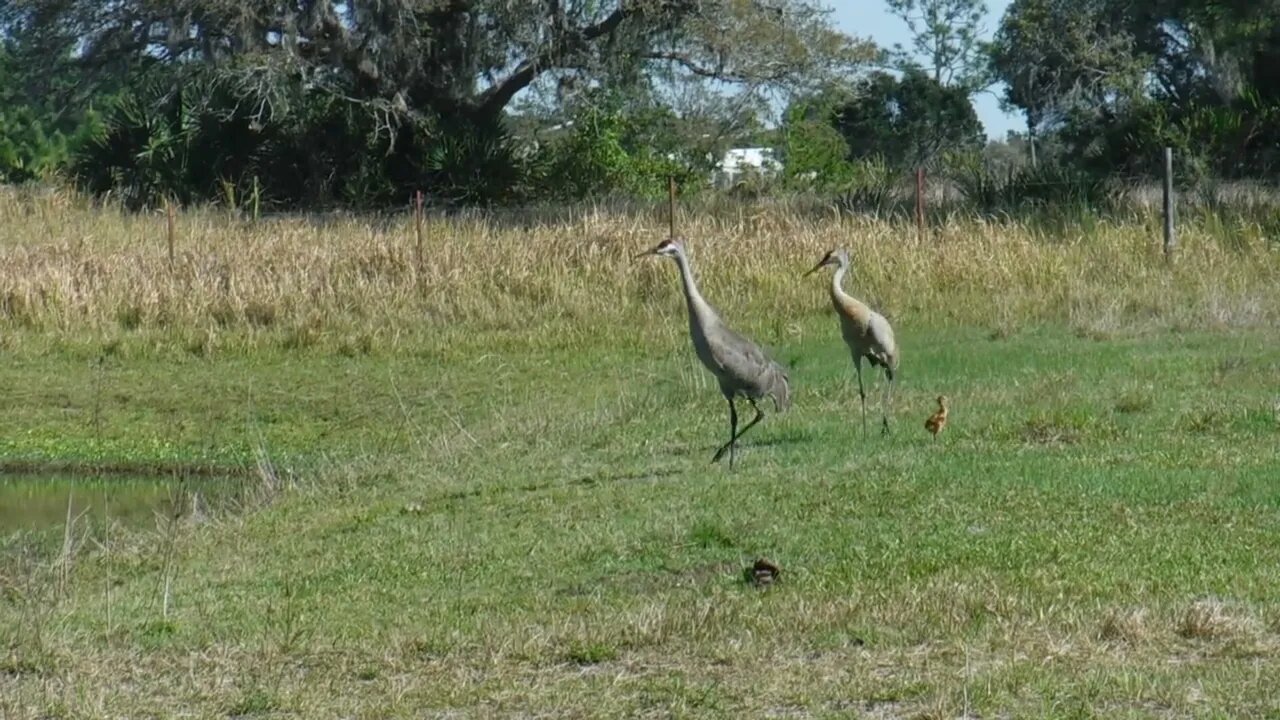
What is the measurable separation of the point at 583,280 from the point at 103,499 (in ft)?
31.8

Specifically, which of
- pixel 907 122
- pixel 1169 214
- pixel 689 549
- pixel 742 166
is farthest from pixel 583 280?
pixel 907 122

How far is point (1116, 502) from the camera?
10461 mm

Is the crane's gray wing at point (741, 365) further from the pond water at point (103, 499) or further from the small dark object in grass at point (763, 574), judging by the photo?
the small dark object in grass at point (763, 574)

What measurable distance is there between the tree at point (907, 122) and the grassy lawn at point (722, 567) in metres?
40.0

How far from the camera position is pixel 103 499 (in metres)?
15.9

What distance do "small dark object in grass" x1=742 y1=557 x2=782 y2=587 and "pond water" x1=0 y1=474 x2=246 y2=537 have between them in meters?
5.54

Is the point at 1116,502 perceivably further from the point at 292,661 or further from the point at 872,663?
the point at 292,661

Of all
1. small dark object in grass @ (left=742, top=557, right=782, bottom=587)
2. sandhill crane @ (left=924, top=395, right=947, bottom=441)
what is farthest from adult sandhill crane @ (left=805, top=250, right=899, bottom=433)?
small dark object in grass @ (left=742, top=557, right=782, bottom=587)

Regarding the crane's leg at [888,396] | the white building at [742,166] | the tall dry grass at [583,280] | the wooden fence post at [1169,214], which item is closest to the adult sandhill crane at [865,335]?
the crane's leg at [888,396]

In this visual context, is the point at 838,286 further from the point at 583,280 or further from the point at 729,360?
the point at 583,280

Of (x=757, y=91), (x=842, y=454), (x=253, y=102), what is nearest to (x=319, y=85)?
(x=253, y=102)

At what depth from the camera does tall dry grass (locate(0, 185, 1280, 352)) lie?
906 inches

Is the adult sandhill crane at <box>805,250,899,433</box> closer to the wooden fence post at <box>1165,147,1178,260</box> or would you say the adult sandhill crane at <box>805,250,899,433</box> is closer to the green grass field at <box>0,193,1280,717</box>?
→ the green grass field at <box>0,193,1280,717</box>

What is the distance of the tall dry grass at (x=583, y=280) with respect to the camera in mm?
23000
